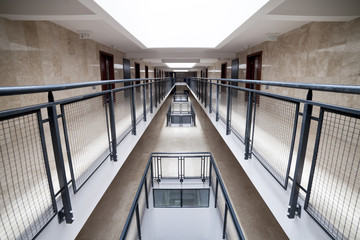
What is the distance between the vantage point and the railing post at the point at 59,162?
1.20 meters

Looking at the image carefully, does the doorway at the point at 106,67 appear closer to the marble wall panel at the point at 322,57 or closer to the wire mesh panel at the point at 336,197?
the marble wall panel at the point at 322,57

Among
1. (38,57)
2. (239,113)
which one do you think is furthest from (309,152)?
(38,57)

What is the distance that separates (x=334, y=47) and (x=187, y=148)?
397cm

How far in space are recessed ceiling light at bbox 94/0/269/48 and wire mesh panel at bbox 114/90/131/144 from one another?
3.83 feet

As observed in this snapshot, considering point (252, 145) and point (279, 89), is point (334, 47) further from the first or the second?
point (252, 145)

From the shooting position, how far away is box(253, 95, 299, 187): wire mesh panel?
1.61 meters

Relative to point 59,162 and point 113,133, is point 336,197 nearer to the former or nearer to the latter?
point 59,162

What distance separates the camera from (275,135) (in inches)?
77.1

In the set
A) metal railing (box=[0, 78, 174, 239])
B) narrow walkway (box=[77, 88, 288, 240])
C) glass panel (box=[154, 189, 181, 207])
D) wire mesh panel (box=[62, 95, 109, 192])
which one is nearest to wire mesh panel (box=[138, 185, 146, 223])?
narrow walkway (box=[77, 88, 288, 240])

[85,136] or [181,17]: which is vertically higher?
[181,17]

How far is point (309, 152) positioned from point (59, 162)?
10.00 feet

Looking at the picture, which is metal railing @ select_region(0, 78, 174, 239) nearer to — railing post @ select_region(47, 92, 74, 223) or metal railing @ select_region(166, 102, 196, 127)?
railing post @ select_region(47, 92, 74, 223)

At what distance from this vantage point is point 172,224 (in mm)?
4695

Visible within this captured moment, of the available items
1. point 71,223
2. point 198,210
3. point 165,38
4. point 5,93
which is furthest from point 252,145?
point 165,38
